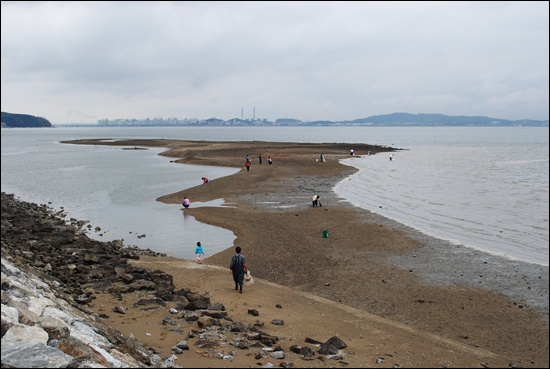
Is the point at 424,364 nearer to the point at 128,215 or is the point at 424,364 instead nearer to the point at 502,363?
the point at 502,363

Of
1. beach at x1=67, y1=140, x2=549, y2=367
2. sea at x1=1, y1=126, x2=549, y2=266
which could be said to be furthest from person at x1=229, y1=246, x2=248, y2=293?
sea at x1=1, y1=126, x2=549, y2=266

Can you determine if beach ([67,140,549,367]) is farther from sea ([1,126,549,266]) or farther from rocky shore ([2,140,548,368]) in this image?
sea ([1,126,549,266])

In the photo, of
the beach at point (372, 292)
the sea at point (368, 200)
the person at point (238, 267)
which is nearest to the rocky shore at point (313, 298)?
the beach at point (372, 292)

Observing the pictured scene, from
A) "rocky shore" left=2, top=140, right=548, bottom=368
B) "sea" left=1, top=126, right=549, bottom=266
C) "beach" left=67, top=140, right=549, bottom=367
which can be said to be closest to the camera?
"rocky shore" left=2, top=140, right=548, bottom=368

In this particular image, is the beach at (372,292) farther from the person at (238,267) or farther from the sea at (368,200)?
the sea at (368,200)

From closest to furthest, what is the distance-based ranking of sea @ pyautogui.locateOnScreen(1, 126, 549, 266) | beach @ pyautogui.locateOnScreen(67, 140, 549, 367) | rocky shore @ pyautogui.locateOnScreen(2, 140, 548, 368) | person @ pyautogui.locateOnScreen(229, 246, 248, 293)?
rocky shore @ pyautogui.locateOnScreen(2, 140, 548, 368) < beach @ pyautogui.locateOnScreen(67, 140, 549, 367) < person @ pyautogui.locateOnScreen(229, 246, 248, 293) < sea @ pyautogui.locateOnScreen(1, 126, 549, 266)

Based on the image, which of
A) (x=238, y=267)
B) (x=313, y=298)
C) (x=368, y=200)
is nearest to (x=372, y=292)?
(x=313, y=298)

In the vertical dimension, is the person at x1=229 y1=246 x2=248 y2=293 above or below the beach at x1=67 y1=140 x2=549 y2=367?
above

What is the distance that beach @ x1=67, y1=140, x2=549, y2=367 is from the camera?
12.2 m

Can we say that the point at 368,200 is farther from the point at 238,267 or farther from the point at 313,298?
the point at 238,267

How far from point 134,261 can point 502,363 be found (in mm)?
13737

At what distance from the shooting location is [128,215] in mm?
34438

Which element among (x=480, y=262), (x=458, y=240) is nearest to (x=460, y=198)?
(x=458, y=240)

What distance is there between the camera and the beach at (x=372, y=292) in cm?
1217
